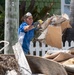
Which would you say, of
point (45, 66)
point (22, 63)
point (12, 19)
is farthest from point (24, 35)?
point (22, 63)

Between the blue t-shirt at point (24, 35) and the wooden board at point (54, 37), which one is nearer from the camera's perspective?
the wooden board at point (54, 37)

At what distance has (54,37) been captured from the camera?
5547 mm

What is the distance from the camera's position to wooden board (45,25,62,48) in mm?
5535

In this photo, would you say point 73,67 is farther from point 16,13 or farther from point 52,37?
point 16,13

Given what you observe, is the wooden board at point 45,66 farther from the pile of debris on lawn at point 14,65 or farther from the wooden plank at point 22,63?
the wooden plank at point 22,63

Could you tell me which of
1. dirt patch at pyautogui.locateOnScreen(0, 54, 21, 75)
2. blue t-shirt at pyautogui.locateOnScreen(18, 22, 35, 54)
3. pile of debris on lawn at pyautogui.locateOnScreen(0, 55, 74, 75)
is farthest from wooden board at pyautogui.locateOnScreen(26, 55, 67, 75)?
blue t-shirt at pyautogui.locateOnScreen(18, 22, 35, 54)

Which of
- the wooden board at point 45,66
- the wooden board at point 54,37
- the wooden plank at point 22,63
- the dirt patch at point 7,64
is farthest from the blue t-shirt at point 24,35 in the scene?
the dirt patch at point 7,64

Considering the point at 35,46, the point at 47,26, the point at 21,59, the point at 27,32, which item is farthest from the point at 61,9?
the point at 21,59

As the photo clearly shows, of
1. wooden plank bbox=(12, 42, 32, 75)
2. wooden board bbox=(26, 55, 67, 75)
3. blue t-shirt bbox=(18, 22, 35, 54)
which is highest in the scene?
wooden plank bbox=(12, 42, 32, 75)

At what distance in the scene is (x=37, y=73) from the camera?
3.99 metres

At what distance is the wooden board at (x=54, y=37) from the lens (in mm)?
5535

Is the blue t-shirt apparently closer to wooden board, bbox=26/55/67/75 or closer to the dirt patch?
wooden board, bbox=26/55/67/75

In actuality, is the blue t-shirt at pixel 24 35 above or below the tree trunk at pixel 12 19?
below

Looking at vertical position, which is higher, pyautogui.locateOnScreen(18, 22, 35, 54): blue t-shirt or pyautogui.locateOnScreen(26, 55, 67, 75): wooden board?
pyautogui.locateOnScreen(26, 55, 67, 75): wooden board
